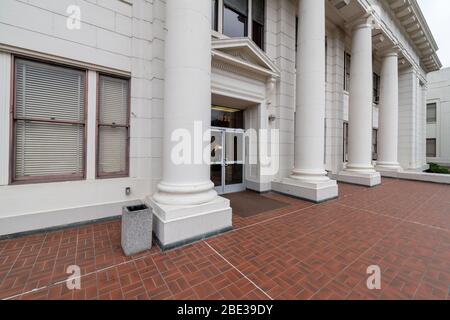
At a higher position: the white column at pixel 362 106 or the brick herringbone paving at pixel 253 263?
the white column at pixel 362 106

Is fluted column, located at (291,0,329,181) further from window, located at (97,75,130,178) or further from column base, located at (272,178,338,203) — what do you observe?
window, located at (97,75,130,178)

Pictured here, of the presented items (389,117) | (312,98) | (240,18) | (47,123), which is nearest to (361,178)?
(312,98)

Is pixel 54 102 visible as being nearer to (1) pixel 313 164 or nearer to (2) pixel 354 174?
(1) pixel 313 164

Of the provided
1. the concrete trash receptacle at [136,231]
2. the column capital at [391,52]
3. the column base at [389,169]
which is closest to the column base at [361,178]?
the column base at [389,169]

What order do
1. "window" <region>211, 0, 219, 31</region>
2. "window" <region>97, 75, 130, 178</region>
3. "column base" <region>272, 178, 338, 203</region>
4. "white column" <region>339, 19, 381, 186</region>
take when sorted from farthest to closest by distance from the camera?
"white column" <region>339, 19, 381, 186</region> → "window" <region>211, 0, 219, 31</region> → "column base" <region>272, 178, 338, 203</region> → "window" <region>97, 75, 130, 178</region>

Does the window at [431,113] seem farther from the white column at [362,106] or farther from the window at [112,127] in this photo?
the window at [112,127]

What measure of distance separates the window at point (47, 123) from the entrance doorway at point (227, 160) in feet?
14.1

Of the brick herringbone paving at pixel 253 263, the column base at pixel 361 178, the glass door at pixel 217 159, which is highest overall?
the glass door at pixel 217 159

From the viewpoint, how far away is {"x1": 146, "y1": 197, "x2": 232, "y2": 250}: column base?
12.4 ft

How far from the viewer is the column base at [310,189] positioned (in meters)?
7.04

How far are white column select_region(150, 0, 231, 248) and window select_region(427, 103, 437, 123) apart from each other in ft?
121

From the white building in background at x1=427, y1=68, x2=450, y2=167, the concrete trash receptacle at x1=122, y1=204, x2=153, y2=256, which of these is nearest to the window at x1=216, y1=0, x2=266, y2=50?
the concrete trash receptacle at x1=122, y1=204, x2=153, y2=256

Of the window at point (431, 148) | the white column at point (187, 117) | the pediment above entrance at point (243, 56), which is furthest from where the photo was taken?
the window at point (431, 148)

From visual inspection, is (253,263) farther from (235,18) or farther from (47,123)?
(235,18)
